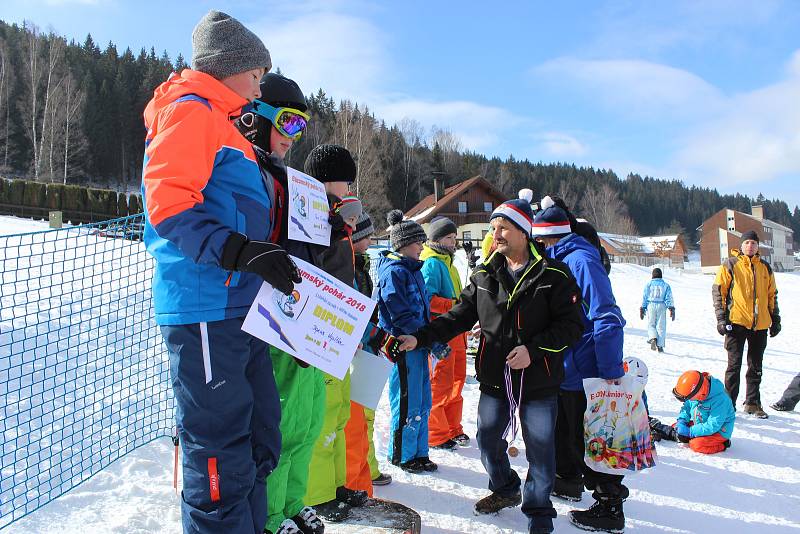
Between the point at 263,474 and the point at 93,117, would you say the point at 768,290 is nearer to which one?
the point at 263,474

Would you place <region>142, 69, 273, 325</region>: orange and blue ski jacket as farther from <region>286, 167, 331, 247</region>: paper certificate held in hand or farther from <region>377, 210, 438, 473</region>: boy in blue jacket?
<region>377, 210, 438, 473</region>: boy in blue jacket

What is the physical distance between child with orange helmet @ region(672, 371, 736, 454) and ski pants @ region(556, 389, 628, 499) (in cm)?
183

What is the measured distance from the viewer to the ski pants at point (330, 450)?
3.00 meters

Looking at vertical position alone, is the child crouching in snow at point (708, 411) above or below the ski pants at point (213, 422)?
below

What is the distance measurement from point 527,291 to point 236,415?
190 centimetres

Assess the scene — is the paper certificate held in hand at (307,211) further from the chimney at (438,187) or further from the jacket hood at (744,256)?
the chimney at (438,187)

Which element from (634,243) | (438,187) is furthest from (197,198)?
(634,243)

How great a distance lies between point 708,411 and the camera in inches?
199

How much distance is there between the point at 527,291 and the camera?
3.20 metres

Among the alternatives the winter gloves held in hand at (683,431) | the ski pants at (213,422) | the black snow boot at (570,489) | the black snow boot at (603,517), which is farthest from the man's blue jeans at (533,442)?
the winter gloves held in hand at (683,431)

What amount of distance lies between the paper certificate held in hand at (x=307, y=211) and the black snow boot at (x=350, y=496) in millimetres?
1544

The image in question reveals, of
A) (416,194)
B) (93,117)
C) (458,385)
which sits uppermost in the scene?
(93,117)

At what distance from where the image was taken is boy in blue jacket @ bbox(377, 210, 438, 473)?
4.16m

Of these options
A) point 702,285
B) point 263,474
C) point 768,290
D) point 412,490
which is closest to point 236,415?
point 263,474
